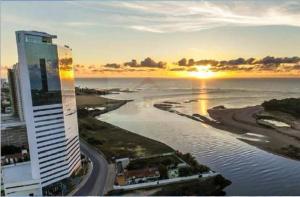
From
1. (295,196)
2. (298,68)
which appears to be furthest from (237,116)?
(295,196)

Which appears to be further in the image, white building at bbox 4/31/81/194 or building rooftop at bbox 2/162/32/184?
building rooftop at bbox 2/162/32/184

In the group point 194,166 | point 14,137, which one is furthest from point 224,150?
point 14,137

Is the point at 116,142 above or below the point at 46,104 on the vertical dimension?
below

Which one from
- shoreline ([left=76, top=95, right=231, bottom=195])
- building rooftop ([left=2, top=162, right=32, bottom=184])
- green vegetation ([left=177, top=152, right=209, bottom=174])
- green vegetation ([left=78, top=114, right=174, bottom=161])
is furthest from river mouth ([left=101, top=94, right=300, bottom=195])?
building rooftop ([left=2, top=162, right=32, bottom=184])

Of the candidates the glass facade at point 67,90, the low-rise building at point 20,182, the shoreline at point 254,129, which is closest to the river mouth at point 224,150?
the shoreline at point 254,129

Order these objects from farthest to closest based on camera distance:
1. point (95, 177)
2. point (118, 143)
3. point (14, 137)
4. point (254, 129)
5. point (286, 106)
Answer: point (286, 106) < point (254, 129) < point (14, 137) < point (118, 143) < point (95, 177)

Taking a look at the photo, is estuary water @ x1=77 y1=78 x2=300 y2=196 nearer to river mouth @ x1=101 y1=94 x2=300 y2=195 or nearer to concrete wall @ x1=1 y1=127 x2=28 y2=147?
river mouth @ x1=101 y1=94 x2=300 y2=195

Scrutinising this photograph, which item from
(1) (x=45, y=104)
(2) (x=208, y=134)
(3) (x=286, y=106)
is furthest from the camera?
(3) (x=286, y=106)

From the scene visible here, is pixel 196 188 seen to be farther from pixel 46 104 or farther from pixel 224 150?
pixel 224 150
